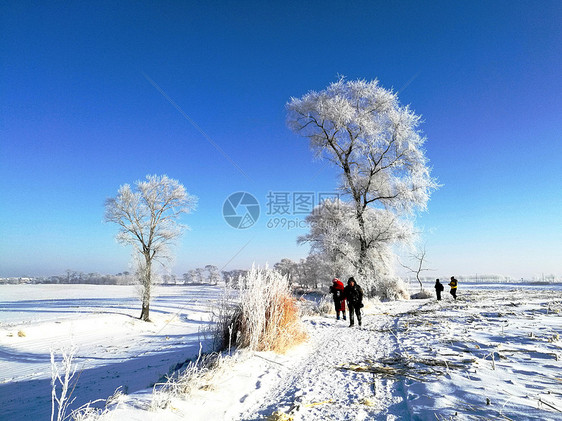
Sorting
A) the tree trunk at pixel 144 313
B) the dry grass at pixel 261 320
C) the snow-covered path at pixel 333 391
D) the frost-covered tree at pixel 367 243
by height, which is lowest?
the tree trunk at pixel 144 313

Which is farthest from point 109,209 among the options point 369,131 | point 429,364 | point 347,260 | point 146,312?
point 429,364

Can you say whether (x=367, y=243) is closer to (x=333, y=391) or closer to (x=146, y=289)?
(x=333, y=391)

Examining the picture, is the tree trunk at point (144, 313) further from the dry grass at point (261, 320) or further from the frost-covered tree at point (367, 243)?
the dry grass at point (261, 320)

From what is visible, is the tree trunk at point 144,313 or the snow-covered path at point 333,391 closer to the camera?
the snow-covered path at point 333,391

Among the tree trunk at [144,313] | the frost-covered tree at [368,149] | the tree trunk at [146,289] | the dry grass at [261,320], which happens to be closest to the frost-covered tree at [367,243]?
the frost-covered tree at [368,149]

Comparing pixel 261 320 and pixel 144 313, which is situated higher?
pixel 261 320

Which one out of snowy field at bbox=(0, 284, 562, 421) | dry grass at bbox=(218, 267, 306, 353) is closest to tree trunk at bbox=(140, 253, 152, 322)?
snowy field at bbox=(0, 284, 562, 421)

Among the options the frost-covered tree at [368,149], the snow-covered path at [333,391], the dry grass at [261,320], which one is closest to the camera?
the snow-covered path at [333,391]

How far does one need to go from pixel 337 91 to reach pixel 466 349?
14103 mm

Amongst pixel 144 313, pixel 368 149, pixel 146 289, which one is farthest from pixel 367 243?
pixel 144 313

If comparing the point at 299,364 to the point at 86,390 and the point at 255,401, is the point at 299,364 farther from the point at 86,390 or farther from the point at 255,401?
the point at 86,390

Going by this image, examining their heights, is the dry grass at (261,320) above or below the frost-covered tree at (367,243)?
below

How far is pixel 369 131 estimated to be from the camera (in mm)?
14086

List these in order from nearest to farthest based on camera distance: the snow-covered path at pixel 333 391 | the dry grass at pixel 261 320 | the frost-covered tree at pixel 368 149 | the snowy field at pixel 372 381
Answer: the snowy field at pixel 372 381
the snow-covered path at pixel 333 391
the dry grass at pixel 261 320
the frost-covered tree at pixel 368 149
